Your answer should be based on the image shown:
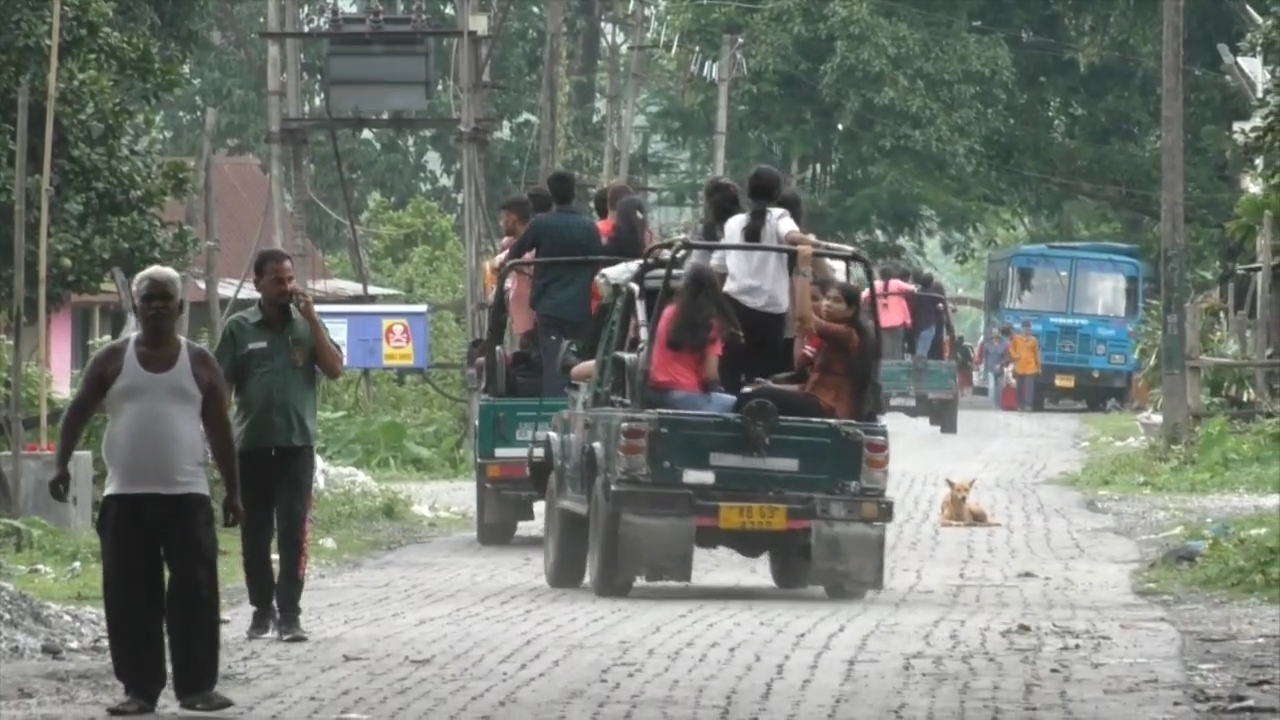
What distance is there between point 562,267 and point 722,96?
31.4 metres

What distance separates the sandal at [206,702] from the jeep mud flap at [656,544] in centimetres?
523

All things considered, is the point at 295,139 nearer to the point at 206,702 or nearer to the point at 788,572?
the point at 788,572

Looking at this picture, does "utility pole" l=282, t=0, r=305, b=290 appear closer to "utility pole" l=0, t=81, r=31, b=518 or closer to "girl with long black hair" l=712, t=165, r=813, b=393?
"utility pole" l=0, t=81, r=31, b=518

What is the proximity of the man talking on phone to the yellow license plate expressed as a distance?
3138 millimetres

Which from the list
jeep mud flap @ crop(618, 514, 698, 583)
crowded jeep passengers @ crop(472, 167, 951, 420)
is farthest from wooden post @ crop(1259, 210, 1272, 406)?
jeep mud flap @ crop(618, 514, 698, 583)

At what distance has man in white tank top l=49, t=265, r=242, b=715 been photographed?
34.3 feet

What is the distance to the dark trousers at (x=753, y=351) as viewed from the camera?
16.2 metres

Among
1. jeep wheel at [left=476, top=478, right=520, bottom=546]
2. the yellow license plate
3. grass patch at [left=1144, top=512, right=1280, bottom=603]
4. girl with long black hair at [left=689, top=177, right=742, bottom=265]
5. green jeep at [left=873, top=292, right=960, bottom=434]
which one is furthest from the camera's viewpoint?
green jeep at [left=873, top=292, right=960, bottom=434]

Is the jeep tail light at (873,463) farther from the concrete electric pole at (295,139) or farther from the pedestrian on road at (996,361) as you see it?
the pedestrian on road at (996,361)

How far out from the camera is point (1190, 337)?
31.6 m

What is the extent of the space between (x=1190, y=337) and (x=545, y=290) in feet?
47.8

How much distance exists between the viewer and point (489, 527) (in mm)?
20719

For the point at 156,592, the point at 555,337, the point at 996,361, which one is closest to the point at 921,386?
the point at 555,337

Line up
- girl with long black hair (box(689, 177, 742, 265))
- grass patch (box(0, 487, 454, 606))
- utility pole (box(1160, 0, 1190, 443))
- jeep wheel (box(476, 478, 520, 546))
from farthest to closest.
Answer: utility pole (box(1160, 0, 1190, 443))
jeep wheel (box(476, 478, 520, 546))
girl with long black hair (box(689, 177, 742, 265))
grass patch (box(0, 487, 454, 606))
